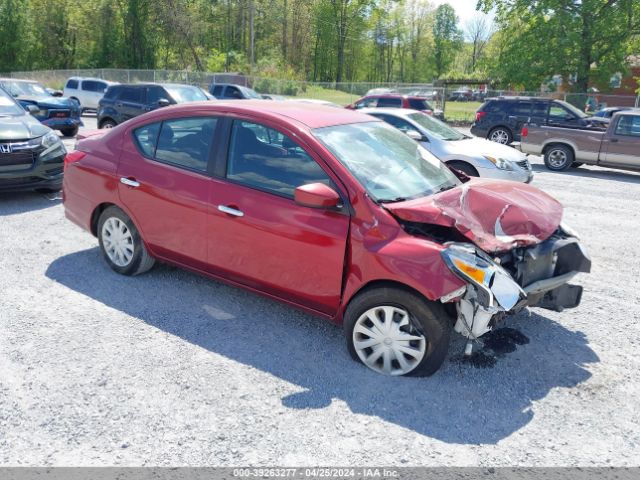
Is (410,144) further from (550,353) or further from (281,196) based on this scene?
(550,353)

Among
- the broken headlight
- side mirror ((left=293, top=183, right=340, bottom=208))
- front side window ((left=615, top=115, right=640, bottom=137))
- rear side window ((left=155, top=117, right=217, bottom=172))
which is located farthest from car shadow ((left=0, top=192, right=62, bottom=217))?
front side window ((left=615, top=115, right=640, bottom=137))

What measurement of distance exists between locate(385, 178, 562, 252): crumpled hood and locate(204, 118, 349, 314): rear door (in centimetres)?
54

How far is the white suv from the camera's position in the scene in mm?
25641

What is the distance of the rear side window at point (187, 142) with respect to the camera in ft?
14.7

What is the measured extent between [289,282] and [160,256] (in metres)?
1.50

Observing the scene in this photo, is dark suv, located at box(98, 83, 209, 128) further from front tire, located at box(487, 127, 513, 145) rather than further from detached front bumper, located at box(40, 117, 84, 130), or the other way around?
front tire, located at box(487, 127, 513, 145)

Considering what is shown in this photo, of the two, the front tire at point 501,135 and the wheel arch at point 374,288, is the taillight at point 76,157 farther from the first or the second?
the front tire at point 501,135

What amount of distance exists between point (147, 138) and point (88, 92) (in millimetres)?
23604

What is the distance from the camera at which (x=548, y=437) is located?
311 cm

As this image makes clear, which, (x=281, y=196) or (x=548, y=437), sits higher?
(x=281, y=196)

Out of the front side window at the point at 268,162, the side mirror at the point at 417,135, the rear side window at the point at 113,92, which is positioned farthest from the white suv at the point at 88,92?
the front side window at the point at 268,162

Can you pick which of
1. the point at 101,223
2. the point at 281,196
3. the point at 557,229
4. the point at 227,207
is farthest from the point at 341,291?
the point at 101,223

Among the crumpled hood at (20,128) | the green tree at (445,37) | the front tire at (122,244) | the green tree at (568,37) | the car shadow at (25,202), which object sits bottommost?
the car shadow at (25,202)

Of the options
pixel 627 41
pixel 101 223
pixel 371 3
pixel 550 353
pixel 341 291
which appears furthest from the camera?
pixel 371 3
